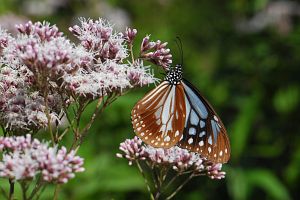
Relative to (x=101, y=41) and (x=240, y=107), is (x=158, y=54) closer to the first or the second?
(x=101, y=41)

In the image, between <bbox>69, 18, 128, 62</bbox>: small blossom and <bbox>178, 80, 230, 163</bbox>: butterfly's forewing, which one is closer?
<bbox>69, 18, 128, 62</bbox>: small blossom

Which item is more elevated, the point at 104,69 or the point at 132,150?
the point at 104,69

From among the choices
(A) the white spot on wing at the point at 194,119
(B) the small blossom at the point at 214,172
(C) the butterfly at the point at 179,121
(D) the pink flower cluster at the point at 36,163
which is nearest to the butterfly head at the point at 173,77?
(C) the butterfly at the point at 179,121

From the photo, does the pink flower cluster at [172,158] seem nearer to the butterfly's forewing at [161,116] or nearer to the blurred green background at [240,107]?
the butterfly's forewing at [161,116]

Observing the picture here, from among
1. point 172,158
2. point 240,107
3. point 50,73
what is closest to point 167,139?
point 172,158

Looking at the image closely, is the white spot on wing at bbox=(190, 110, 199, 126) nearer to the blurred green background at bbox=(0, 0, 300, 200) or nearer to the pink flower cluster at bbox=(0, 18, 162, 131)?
the pink flower cluster at bbox=(0, 18, 162, 131)

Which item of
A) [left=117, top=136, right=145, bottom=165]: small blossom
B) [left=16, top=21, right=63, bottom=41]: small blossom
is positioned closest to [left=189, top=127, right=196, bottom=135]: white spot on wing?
[left=117, top=136, right=145, bottom=165]: small blossom

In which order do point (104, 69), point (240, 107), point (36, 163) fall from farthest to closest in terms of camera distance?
1. point (240, 107)
2. point (104, 69)
3. point (36, 163)
